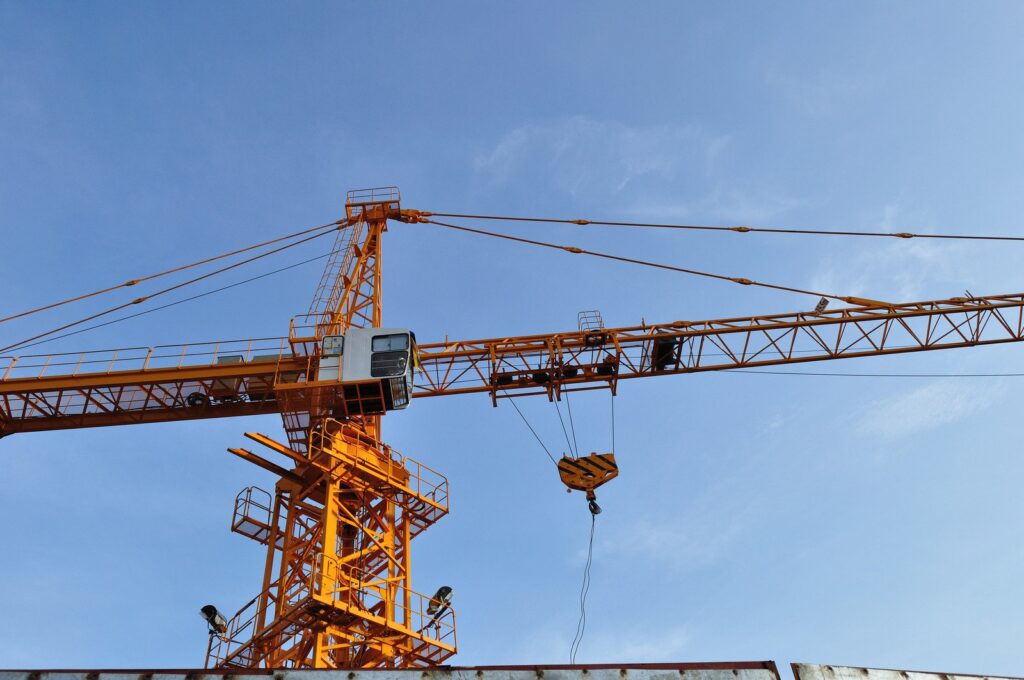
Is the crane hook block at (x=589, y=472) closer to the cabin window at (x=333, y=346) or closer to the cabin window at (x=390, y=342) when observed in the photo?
the cabin window at (x=390, y=342)

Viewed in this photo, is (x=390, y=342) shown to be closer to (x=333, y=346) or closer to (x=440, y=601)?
(x=333, y=346)

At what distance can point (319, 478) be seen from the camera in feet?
97.9

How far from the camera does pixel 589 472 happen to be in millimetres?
30078

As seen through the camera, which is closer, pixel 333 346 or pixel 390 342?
pixel 390 342

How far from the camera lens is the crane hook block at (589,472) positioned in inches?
1182

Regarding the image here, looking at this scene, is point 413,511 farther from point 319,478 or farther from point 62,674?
point 62,674

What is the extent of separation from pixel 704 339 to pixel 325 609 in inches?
643

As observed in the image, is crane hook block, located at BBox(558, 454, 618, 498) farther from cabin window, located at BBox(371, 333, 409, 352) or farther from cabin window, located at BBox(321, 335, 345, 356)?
cabin window, located at BBox(321, 335, 345, 356)

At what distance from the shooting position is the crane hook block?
30016 mm

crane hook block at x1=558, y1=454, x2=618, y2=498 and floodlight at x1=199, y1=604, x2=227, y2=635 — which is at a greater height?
crane hook block at x1=558, y1=454, x2=618, y2=498

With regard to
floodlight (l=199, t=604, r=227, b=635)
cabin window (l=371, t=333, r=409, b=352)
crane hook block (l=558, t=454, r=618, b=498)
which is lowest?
floodlight (l=199, t=604, r=227, b=635)

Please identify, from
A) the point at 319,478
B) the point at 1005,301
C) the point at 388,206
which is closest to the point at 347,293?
the point at 388,206

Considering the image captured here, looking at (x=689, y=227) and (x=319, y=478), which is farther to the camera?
(x=689, y=227)

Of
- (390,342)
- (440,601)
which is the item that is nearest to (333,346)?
(390,342)
